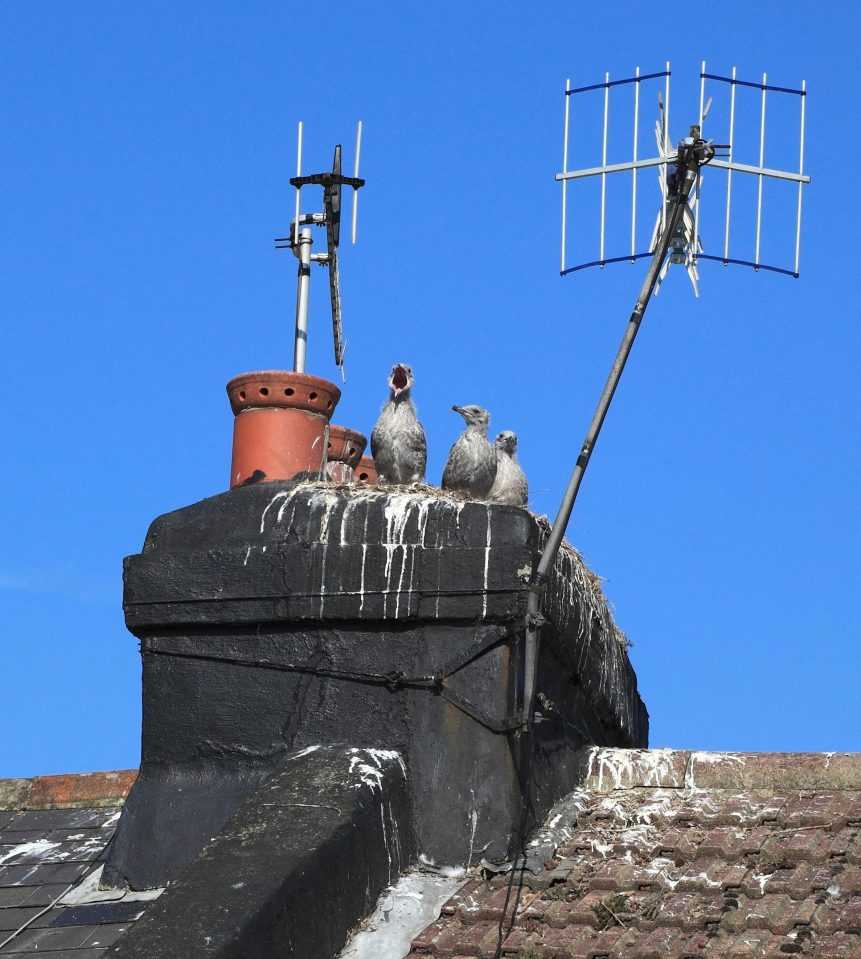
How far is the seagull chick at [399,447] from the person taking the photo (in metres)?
8.88

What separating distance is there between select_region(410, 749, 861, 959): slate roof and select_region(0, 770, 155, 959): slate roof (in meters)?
1.58

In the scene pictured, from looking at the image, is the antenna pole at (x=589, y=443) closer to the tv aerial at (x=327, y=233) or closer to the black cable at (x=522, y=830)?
the black cable at (x=522, y=830)

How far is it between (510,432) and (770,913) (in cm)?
406

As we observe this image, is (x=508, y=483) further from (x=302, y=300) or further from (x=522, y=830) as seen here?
(x=522, y=830)

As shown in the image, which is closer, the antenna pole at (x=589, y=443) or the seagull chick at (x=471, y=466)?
the antenna pole at (x=589, y=443)

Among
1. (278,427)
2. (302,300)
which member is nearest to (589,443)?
(278,427)

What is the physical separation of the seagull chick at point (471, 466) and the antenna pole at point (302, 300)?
Result: 127 cm

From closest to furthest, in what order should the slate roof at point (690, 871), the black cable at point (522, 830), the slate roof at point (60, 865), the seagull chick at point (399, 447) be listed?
1. the slate roof at point (690, 871)
2. the black cable at point (522, 830)
3. the slate roof at point (60, 865)
4. the seagull chick at point (399, 447)

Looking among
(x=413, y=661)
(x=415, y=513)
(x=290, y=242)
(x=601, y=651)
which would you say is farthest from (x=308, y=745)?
(x=290, y=242)

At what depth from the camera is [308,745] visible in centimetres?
734

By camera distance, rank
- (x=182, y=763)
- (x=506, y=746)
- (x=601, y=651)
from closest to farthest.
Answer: (x=506, y=746) < (x=182, y=763) < (x=601, y=651)

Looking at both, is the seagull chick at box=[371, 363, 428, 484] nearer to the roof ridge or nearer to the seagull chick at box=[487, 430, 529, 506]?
the seagull chick at box=[487, 430, 529, 506]

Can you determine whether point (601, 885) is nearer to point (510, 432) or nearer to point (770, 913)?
point (770, 913)

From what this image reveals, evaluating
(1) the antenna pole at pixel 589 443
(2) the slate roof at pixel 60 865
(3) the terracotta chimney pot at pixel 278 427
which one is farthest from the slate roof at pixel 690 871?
(3) the terracotta chimney pot at pixel 278 427
